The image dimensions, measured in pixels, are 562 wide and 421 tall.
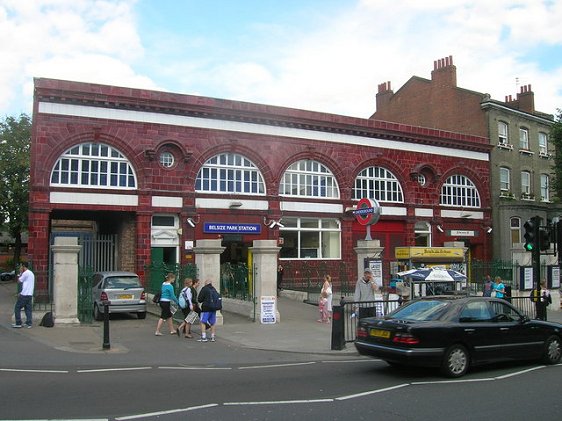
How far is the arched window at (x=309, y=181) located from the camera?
2916cm

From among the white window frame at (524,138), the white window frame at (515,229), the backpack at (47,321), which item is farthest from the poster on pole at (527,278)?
the backpack at (47,321)

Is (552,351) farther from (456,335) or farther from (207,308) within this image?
(207,308)

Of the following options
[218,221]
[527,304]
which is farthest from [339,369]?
[218,221]

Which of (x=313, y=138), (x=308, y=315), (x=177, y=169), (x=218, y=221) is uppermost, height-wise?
(x=313, y=138)

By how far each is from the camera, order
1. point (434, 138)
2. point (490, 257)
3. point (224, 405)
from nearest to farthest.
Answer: point (224, 405) < point (434, 138) < point (490, 257)

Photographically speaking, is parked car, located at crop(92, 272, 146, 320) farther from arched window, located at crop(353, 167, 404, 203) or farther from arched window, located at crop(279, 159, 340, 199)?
arched window, located at crop(353, 167, 404, 203)

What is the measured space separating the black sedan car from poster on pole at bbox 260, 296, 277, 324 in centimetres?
698

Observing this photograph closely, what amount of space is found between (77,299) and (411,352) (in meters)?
10.8

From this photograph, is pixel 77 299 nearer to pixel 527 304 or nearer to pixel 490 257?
pixel 527 304

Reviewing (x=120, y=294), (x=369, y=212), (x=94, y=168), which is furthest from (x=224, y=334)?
(x=94, y=168)

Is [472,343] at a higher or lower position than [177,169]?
lower

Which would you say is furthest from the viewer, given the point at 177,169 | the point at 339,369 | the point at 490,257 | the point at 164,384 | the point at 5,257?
the point at 5,257

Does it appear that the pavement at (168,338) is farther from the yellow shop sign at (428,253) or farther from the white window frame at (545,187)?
the white window frame at (545,187)

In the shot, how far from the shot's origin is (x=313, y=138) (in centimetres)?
2967
